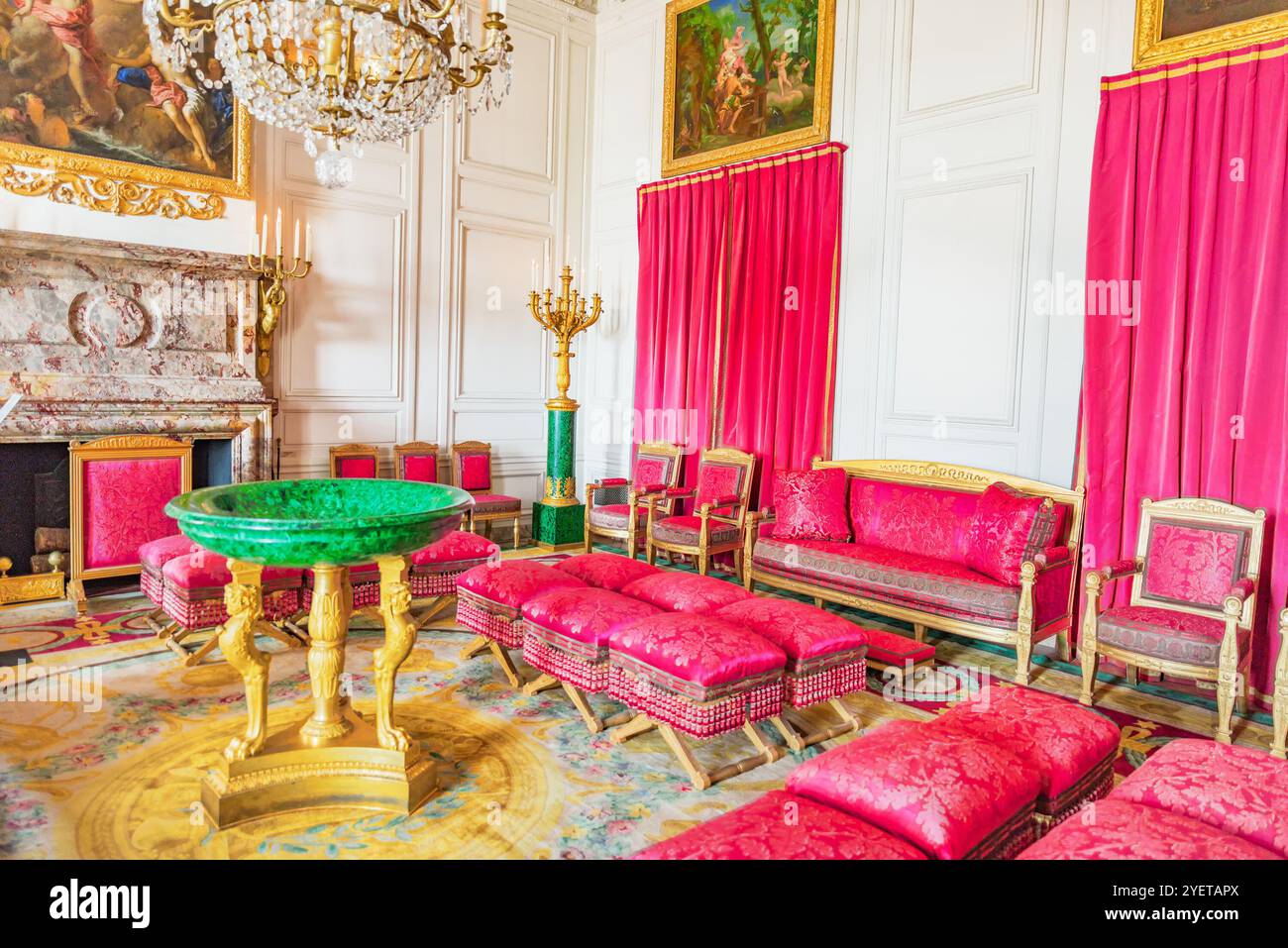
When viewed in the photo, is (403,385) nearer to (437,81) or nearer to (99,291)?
(99,291)

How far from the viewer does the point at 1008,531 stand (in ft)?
14.7

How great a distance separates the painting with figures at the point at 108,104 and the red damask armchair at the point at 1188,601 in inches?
222

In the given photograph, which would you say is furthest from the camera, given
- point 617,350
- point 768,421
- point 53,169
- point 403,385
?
point 617,350

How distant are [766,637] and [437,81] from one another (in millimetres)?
2651

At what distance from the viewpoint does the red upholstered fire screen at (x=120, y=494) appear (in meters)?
5.09

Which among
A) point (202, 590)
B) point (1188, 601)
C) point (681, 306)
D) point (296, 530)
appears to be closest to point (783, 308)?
point (681, 306)

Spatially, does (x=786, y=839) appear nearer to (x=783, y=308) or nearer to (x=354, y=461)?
(x=783, y=308)

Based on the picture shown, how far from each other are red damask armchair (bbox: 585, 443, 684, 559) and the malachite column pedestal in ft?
0.81

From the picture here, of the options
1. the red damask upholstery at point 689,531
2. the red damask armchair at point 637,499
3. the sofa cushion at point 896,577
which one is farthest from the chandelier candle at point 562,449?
the sofa cushion at point 896,577

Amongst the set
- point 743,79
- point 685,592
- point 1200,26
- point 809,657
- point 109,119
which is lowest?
point 809,657

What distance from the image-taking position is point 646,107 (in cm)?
753

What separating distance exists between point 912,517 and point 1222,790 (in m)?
3.24

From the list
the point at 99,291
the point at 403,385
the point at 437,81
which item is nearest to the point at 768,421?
the point at 403,385

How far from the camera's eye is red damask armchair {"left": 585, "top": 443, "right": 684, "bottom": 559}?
641 centimetres
